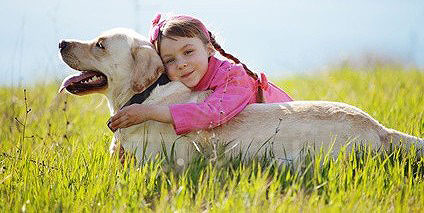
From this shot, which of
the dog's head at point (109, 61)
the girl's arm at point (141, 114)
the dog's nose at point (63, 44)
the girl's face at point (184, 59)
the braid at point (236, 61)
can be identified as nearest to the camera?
the girl's arm at point (141, 114)

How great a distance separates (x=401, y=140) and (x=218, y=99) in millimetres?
1329

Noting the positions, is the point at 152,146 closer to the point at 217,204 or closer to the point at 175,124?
the point at 175,124

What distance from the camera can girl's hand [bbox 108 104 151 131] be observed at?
422cm

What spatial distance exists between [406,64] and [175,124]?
8.12 meters

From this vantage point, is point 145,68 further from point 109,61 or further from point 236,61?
point 236,61

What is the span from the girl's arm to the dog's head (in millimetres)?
173

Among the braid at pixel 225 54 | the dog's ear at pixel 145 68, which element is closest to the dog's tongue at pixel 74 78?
the dog's ear at pixel 145 68

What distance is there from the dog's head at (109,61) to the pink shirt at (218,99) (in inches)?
14.4

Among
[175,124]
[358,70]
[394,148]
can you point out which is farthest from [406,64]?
[175,124]

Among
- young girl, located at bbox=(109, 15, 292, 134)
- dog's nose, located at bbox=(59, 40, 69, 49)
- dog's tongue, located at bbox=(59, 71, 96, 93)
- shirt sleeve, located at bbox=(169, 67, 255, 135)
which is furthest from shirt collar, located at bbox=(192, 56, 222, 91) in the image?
dog's nose, located at bbox=(59, 40, 69, 49)

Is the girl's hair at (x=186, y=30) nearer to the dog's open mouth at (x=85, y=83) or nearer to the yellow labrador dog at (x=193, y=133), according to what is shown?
the yellow labrador dog at (x=193, y=133)

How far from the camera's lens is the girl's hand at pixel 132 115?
13.9 ft

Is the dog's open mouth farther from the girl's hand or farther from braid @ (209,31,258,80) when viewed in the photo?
braid @ (209,31,258,80)

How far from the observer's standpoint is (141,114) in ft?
13.9
